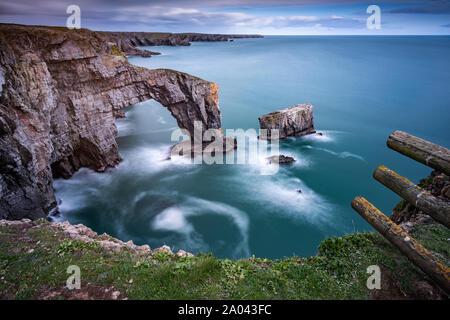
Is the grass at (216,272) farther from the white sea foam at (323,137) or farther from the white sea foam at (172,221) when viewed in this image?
the white sea foam at (323,137)

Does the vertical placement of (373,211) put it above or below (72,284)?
above

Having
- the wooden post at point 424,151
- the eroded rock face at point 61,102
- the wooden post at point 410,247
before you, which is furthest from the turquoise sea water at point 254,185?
the wooden post at point 424,151

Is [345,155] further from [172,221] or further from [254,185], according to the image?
[172,221]

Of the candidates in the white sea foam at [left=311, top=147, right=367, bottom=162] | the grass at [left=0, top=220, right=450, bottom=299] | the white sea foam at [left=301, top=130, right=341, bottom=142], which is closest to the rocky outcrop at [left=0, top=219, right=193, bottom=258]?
the grass at [left=0, top=220, right=450, bottom=299]

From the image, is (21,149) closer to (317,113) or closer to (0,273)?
(0,273)

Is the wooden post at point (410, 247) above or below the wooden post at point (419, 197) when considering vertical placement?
below

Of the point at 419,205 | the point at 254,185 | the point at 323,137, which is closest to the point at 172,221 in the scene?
the point at 254,185
